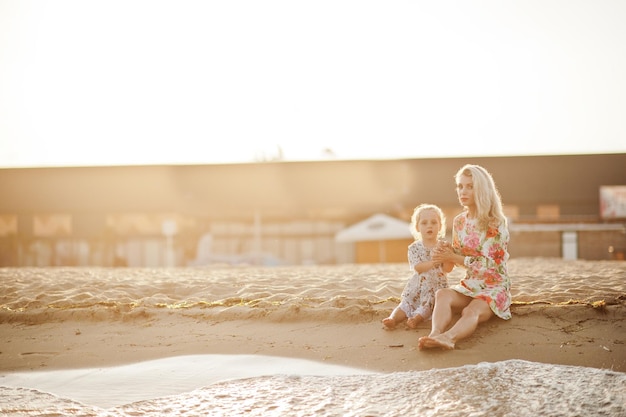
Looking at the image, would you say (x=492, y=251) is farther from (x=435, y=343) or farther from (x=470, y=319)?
(x=435, y=343)

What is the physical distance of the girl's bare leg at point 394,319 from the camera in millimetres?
5227

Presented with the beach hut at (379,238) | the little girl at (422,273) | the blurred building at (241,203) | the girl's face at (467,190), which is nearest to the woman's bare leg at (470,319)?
the little girl at (422,273)

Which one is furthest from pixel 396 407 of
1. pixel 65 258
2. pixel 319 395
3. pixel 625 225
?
pixel 65 258

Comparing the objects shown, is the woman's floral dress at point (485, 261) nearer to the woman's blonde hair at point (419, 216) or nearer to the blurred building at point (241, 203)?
the woman's blonde hair at point (419, 216)

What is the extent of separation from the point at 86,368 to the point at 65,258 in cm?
2265

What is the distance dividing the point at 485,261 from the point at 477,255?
0.07 m

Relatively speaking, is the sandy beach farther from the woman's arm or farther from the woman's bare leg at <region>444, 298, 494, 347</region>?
the woman's arm

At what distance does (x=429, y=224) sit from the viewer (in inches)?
205

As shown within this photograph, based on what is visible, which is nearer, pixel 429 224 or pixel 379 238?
pixel 429 224

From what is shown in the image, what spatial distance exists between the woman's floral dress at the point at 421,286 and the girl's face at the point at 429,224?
9 centimetres

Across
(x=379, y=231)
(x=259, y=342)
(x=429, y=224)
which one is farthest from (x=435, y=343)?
(x=379, y=231)

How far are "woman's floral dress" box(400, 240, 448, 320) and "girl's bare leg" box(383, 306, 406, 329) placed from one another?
0.04m

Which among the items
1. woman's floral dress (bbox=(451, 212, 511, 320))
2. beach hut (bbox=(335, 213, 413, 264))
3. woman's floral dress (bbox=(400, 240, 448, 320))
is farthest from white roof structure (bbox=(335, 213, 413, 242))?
woman's floral dress (bbox=(451, 212, 511, 320))

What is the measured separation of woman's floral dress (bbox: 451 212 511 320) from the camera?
16.2 ft
